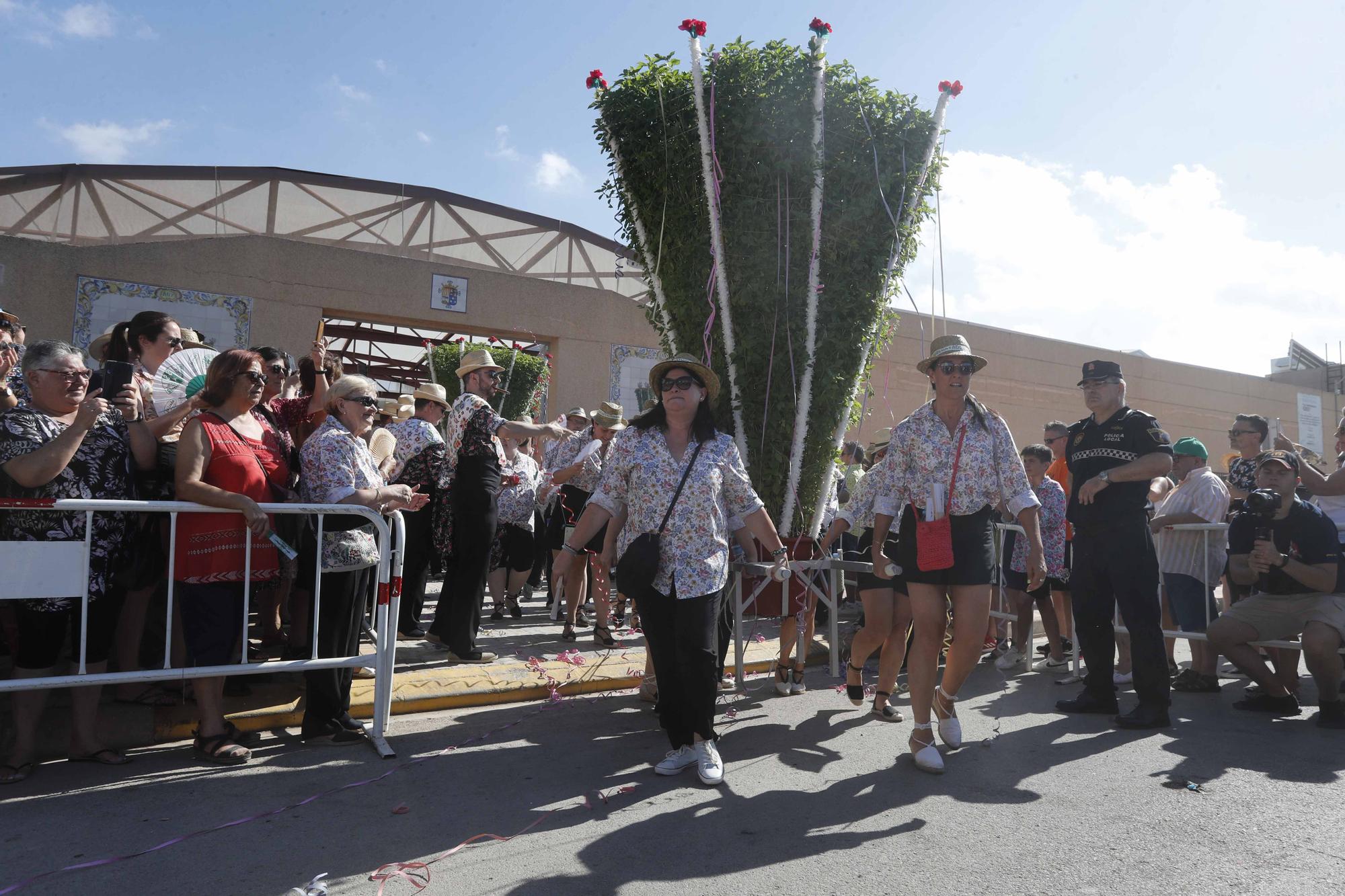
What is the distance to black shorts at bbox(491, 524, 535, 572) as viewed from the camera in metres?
7.82

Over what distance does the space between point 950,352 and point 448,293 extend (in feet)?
41.6

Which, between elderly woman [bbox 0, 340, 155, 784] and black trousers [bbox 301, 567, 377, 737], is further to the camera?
black trousers [bbox 301, 567, 377, 737]

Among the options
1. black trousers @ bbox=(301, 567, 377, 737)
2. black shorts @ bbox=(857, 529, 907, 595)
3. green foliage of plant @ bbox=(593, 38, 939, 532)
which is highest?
green foliage of plant @ bbox=(593, 38, 939, 532)

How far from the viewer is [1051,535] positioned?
6941mm

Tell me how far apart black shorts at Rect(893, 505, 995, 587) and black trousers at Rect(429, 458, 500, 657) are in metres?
2.84

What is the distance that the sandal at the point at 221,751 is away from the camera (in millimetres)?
3924

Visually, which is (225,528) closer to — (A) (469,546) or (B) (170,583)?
(B) (170,583)

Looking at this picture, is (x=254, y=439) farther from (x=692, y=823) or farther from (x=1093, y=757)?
(x=1093, y=757)

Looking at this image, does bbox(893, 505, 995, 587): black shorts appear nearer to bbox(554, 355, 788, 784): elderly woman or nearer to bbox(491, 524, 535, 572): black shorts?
bbox(554, 355, 788, 784): elderly woman

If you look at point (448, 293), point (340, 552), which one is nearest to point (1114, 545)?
point (340, 552)

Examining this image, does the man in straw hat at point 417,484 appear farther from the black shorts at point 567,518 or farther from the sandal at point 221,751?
the sandal at point 221,751

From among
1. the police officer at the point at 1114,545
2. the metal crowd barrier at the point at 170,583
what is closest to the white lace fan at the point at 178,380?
the metal crowd barrier at the point at 170,583

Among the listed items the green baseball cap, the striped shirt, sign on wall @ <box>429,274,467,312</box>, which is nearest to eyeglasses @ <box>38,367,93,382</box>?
the striped shirt

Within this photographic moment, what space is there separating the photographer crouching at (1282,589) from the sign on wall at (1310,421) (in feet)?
91.8
